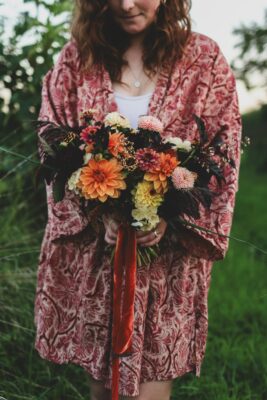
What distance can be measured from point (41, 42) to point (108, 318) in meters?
1.87

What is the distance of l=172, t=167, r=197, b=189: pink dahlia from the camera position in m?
1.92

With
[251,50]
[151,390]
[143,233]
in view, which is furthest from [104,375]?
→ [251,50]

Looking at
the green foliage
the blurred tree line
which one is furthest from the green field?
the green foliage

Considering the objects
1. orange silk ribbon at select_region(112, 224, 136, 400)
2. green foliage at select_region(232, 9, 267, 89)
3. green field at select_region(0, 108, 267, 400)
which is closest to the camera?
orange silk ribbon at select_region(112, 224, 136, 400)

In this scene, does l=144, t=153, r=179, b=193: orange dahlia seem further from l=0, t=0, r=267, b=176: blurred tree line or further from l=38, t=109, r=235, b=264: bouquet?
l=0, t=0, r=267, b=176: blurred tree line

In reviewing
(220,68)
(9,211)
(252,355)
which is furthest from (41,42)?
(252,355)

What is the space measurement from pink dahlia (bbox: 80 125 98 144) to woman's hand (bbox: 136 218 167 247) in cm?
39

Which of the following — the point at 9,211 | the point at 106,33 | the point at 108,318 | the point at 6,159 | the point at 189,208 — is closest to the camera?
the point at 189,208

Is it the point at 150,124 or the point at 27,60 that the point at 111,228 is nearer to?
the point at 150,124

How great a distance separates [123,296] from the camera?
7.04 feet

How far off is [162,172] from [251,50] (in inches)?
262

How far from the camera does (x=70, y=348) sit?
2.43 m

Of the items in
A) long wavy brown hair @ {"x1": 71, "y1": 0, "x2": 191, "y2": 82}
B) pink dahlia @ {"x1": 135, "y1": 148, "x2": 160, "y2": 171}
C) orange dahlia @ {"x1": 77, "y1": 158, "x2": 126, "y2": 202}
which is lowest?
orange dahlia @ {"x1": 77, "y1": 158, "x2": 126, "y2": 202}

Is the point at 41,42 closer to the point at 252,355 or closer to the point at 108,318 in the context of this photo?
the point at 108,318
